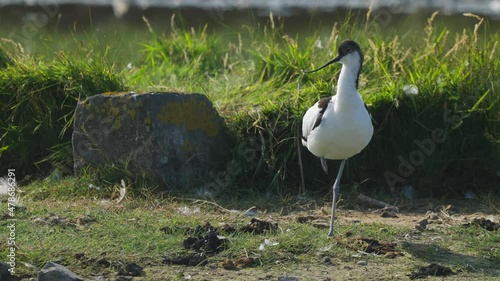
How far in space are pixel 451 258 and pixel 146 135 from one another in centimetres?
271

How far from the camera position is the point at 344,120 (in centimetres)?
673

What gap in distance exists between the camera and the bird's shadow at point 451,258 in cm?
589

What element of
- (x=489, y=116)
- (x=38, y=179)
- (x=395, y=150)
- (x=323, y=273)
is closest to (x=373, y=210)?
(x=395, y=150)

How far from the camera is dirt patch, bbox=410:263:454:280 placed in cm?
571

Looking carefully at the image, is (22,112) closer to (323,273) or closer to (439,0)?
(323,273)

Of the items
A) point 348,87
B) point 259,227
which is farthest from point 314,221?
point 348,87

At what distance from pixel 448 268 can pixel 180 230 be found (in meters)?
1.74

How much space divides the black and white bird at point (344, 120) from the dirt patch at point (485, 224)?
914 mm

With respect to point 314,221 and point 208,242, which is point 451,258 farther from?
point 208,242

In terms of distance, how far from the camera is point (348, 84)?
6770 millimetres
